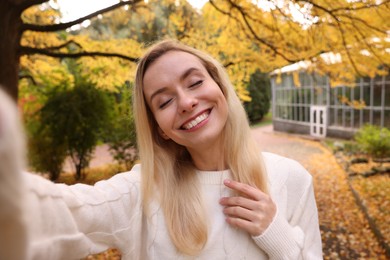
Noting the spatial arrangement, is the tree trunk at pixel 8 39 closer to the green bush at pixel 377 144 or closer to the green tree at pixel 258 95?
the green bush at pixel 377 144

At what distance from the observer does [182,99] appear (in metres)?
1.36

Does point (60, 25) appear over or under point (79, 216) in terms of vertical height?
over

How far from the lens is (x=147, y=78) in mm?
1410

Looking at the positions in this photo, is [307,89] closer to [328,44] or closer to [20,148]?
[328,44]

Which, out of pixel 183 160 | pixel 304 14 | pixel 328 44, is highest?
pixel 304 14

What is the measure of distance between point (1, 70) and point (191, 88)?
3.86 m

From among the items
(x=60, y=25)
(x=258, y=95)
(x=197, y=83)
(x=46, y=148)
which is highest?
(x=60, y=25)

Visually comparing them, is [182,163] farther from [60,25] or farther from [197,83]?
[60,25]

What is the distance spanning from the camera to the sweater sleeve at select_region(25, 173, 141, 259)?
2.28ft

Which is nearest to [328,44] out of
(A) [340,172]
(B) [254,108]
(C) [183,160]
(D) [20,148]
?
(C) [183,160]

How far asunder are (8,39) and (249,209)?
13.9ft

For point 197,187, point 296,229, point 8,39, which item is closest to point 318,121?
point 8,39

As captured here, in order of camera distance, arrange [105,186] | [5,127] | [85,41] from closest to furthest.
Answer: [5,127], [105,186], [85,41]

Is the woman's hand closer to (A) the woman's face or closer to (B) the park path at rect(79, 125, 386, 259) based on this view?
(A) the woman's face
